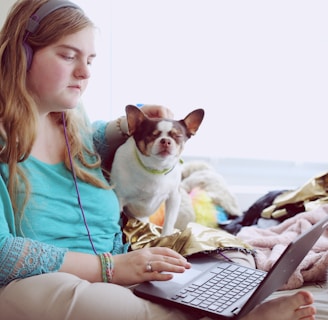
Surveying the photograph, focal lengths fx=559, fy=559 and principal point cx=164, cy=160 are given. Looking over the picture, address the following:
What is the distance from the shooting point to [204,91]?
96.6 inches

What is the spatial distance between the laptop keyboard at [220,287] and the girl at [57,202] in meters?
0.05

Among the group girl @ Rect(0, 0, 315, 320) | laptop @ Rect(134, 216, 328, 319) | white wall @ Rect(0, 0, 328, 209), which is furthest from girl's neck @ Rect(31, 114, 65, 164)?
white wall @ Rect(0, 0, 328, 209)

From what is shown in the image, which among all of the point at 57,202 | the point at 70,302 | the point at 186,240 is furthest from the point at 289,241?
the point at 70,302

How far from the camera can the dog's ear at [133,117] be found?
4.68 feet

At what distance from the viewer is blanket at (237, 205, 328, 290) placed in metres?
1.39

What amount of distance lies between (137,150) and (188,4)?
107 cm

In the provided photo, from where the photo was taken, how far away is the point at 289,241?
1.63 metres

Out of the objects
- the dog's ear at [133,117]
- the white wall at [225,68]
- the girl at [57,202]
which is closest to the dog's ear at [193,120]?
the dog's ear at [133,117]

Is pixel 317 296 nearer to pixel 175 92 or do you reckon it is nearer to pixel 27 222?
pixel 27 222

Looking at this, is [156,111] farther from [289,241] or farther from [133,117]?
[289,241]

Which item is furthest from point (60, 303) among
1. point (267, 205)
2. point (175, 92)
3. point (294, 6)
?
point (294, 6)

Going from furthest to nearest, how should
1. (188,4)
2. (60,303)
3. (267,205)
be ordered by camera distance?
(188,4)
(267,205)
(60,303)

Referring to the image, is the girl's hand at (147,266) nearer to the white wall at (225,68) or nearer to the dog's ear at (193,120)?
the dog's ear at (193,120)

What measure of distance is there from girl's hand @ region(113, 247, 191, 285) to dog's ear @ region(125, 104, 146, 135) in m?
0.39
